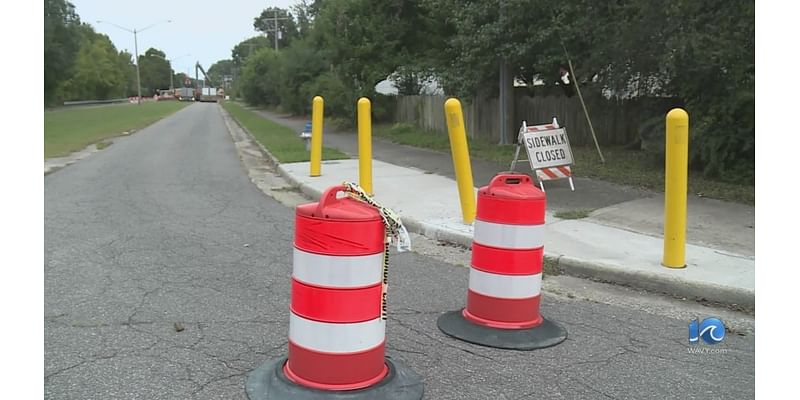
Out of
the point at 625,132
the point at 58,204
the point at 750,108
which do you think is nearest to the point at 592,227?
the point at 750,108

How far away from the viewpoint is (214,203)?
388 inches

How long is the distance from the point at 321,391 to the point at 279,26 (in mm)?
85302

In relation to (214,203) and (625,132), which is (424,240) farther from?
(625,132)

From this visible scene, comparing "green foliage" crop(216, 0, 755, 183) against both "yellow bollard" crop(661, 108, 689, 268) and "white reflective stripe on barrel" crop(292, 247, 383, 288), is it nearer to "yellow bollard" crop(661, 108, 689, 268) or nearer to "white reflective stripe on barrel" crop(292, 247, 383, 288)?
"yellow bollard" crop(661, 108, 689, 268)

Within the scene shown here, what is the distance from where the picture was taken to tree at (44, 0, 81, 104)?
53531 mm

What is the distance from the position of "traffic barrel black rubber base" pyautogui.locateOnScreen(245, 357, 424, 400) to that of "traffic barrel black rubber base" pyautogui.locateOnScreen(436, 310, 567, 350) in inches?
30.0

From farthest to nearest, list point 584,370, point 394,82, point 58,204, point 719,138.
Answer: point 394,82
point 719,138
point 58,204
point 584,370

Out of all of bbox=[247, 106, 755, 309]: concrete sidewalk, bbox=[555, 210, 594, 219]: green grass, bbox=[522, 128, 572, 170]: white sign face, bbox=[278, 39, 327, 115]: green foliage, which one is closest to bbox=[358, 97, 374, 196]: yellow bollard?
bbox=[247, 106, 755, 309]: concrete sidewalk

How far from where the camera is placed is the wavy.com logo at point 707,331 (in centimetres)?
454

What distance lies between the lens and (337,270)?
11.1 feet

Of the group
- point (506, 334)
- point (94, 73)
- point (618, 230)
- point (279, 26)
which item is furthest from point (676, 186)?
point (94, 73)

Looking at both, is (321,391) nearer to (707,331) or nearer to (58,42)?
(707,331)

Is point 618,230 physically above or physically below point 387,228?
below

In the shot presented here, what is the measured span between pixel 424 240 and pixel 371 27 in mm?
17461
